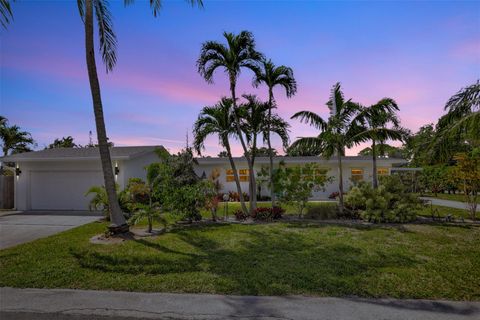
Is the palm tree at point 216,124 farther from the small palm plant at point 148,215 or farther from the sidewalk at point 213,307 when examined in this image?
the sidewalk at point 213,307

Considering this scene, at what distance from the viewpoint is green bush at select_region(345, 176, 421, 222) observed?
1018 centimetres

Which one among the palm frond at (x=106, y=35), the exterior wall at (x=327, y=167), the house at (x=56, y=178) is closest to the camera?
the palm frond at (x=106, y=35)

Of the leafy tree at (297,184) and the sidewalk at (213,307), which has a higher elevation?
the leafy tree at (297,184)

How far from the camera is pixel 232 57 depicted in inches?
417

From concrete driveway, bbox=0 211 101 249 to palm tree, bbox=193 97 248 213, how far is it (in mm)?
5908

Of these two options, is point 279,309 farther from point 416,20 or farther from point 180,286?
point 416,20

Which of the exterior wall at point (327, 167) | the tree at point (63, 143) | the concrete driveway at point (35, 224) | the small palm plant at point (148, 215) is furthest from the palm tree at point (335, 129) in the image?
the tree at point (63, 143)

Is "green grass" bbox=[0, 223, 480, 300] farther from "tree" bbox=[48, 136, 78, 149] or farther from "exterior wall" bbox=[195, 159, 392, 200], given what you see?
"tree" bbox=[48, 136, 78, 149]

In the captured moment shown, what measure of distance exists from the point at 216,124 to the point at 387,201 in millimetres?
7578

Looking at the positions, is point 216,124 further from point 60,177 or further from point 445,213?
point 445,213

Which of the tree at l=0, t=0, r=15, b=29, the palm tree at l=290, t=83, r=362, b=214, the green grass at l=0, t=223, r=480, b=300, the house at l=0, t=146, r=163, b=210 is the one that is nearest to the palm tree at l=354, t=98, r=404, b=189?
the palm tree at l=290, t=83, r=362, b=214

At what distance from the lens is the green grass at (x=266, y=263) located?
4504mm

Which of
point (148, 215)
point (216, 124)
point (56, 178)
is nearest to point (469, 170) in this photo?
point (216, 124)

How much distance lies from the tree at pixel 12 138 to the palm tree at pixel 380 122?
87.9ft
